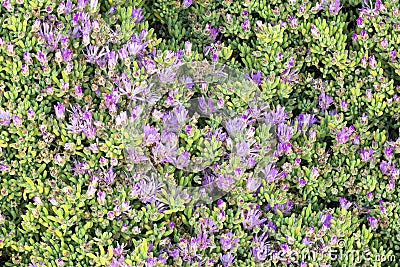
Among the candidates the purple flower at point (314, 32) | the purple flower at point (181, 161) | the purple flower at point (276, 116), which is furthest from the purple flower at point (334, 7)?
the purple flower at point (181, 161)

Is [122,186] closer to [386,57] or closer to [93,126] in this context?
[93,126]

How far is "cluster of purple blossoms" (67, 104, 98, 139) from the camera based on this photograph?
2.35 meters

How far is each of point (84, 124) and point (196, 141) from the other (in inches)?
16.8

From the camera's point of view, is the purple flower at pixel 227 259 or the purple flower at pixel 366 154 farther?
the purple flower at pixel 366 154

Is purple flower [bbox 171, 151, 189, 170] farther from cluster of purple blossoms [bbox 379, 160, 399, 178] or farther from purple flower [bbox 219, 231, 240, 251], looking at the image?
cluster of purple blossoms [bbox 379, 160, 399, 178]

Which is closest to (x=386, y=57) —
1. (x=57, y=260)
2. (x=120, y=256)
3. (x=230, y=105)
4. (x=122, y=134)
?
(x=230, y=105)

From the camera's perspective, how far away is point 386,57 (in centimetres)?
263

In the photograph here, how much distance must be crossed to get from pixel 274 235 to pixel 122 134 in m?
0.70

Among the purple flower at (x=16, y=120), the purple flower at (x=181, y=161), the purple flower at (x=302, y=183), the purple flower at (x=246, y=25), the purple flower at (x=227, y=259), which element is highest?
the purple flower at (x=246, y=25)

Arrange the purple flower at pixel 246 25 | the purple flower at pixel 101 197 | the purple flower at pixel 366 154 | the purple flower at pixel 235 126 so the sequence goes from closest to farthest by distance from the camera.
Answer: the purple flower at pixel 101 197 < the purple flower at pixel 235 126 < the purple flower at pixel 366 154 < the purple flower at pixel 246 25

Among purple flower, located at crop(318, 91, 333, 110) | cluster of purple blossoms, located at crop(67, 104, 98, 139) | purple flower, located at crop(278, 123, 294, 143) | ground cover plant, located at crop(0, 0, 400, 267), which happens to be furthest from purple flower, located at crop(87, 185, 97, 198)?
purple flower, located at crop(318, 91, 333, 110)

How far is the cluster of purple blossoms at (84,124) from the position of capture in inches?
92.6

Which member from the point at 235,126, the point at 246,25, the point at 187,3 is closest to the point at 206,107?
the point at 235,126

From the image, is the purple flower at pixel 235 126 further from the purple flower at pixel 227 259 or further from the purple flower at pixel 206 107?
the purple flower at pixel 227 259
